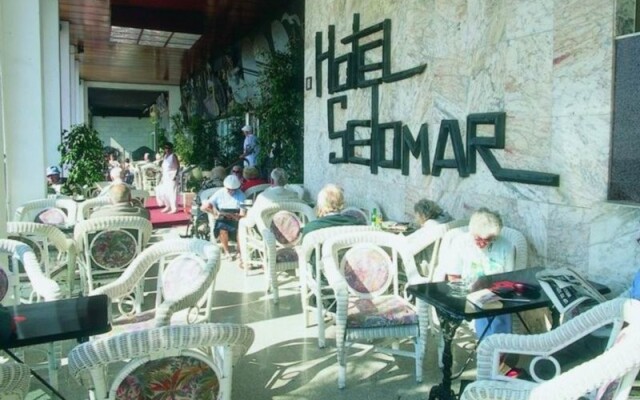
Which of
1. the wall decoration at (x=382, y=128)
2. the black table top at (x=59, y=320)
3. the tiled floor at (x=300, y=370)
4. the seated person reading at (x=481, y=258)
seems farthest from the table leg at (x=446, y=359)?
the black table top at (x=59, y=320)

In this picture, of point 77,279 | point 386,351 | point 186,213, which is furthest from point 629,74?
point 186,213

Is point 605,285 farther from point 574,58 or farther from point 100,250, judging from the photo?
point 100,250

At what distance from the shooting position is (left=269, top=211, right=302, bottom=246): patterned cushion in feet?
16.7

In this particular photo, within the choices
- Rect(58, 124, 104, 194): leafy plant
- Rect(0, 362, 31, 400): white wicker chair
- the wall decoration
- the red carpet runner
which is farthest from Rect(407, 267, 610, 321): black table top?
the red carpet runner

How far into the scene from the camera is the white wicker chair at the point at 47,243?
3.96 m

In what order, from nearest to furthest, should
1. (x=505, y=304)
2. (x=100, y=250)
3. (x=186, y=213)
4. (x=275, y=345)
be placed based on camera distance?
(x=505, y=304), (x=275, y=345), (x=100, y=250), (x=186, y=213)

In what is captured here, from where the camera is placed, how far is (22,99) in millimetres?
6613

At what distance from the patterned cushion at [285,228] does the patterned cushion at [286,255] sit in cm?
15

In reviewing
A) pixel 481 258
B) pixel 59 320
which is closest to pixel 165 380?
pixel 59 320

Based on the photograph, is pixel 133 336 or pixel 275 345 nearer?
pixel 133 336

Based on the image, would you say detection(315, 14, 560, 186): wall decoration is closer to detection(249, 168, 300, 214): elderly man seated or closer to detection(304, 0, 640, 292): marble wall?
detection(304, 0, 640, 292): marble wall

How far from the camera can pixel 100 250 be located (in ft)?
13.9

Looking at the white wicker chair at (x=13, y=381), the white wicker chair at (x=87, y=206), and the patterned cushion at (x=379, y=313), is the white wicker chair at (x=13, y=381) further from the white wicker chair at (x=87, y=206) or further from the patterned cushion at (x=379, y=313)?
the white wicker chair at (x=87, y=206)

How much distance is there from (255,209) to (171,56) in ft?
37.6
